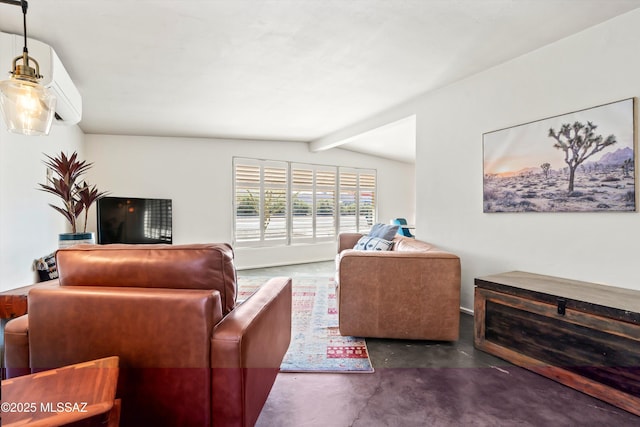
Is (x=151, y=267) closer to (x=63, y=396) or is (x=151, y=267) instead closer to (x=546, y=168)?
(x=63, y=396)

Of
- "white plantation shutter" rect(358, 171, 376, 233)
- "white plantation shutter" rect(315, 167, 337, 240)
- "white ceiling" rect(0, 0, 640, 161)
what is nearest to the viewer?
"white ceiling" rect(0, 0, 640, 161)

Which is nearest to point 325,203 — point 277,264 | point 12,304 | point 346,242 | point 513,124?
point 277,264

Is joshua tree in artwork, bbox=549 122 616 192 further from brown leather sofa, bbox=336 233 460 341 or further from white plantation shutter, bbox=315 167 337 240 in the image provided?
white plantation shutter, bbox=315 167 337 240

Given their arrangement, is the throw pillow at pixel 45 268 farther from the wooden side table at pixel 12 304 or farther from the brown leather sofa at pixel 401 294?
the brown leather sofa at pixel 401 294

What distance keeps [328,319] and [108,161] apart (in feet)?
14.1

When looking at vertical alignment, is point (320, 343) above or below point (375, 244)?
below

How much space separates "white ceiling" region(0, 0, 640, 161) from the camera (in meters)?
1.99

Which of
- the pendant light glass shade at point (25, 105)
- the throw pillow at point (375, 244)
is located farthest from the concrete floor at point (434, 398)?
the pendant light glass shade at point (25, 105)

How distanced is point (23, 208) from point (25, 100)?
5.69 ft

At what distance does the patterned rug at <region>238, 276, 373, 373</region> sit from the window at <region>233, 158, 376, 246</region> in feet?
6.64

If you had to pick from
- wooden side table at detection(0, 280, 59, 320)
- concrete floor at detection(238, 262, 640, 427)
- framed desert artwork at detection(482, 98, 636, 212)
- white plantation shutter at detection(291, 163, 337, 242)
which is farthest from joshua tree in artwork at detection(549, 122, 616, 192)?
white plantation shutter at detection(291, 163, 337, 242)

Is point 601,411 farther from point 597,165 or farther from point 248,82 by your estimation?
point 248,82

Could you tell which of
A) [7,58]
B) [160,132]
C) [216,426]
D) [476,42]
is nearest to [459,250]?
[476,42]

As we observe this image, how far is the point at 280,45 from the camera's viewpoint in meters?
2.44
